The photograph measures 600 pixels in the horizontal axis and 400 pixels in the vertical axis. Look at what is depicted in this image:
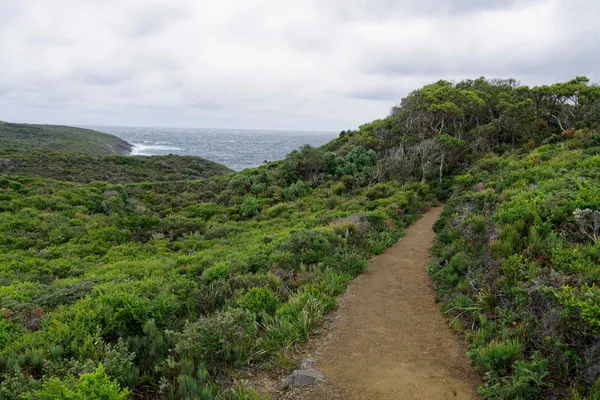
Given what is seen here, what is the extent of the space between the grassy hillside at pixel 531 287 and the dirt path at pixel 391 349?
0.40 metres

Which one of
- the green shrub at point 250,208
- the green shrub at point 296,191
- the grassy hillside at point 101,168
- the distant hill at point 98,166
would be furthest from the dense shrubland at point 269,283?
the distant hill at point 98,166

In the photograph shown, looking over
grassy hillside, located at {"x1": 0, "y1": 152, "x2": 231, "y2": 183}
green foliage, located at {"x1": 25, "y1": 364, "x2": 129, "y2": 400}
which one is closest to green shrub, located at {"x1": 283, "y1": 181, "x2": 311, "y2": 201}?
green foliage, located at {"x1": 25, "y1": 364, "x2": 129, "y2": 400}

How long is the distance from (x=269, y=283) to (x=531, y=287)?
5.52m

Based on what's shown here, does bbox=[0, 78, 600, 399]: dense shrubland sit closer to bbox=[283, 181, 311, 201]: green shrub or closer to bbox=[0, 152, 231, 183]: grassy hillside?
bbox=[283, 181, 311, 201]: green shrub

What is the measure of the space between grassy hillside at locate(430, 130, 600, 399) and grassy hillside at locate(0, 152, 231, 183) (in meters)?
39.4

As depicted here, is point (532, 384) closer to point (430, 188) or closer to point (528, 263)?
point (528, 263)

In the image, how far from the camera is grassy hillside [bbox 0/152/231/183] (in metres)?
38.3

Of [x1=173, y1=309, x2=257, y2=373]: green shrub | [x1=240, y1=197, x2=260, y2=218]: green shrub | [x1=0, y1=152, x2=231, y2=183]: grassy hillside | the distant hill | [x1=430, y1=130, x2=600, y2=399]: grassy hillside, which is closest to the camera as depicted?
[x1=430, y1=130, x2=600, y2=399]: grassy hillside

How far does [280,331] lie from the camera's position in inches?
257

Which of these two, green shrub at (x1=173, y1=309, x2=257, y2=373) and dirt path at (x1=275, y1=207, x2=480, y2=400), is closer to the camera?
dirt path at (x1=275, y1=207, x2=480, y2=400)

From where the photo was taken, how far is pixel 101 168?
44344mm

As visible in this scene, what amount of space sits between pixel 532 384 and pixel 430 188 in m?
18.3

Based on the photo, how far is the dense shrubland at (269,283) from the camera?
503cm

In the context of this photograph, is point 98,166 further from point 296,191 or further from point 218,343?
point 218,343
